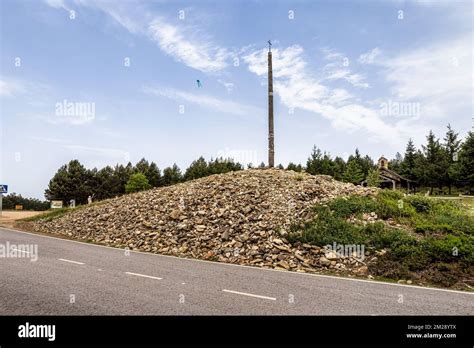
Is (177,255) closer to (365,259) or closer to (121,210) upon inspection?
(365,259)

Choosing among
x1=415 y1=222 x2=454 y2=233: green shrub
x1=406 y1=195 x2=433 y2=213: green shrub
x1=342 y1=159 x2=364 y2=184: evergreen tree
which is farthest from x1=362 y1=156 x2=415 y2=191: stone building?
x1=415 y1=222 x2=454 y2=233: green shrub

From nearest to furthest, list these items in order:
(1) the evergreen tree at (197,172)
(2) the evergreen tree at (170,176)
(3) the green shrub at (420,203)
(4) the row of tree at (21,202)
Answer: (3) the green shrub at (420,203)
(1) the evergreen tree at (197,172)
(2) the evergreen tree at (170,176)
(4) the row of tree at (21,202)

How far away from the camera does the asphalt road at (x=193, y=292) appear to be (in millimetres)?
6379

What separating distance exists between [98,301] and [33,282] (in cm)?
283

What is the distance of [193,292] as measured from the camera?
761 cm

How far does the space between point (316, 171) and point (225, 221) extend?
1871 inches

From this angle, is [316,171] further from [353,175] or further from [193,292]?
[193,292]

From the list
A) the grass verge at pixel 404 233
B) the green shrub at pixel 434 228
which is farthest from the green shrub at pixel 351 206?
the green shrub at pixel 434 228

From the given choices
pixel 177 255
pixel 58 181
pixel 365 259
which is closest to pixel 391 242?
pixel 365 259

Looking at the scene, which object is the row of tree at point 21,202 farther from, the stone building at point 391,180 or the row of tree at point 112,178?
the stone building at point 391,180

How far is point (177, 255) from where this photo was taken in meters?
14.3

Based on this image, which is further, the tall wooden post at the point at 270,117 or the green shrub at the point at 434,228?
the tall wooden post at the point at 270,117

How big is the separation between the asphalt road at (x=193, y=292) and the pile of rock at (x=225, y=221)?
1.97 m

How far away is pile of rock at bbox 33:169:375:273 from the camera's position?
13.1 m
